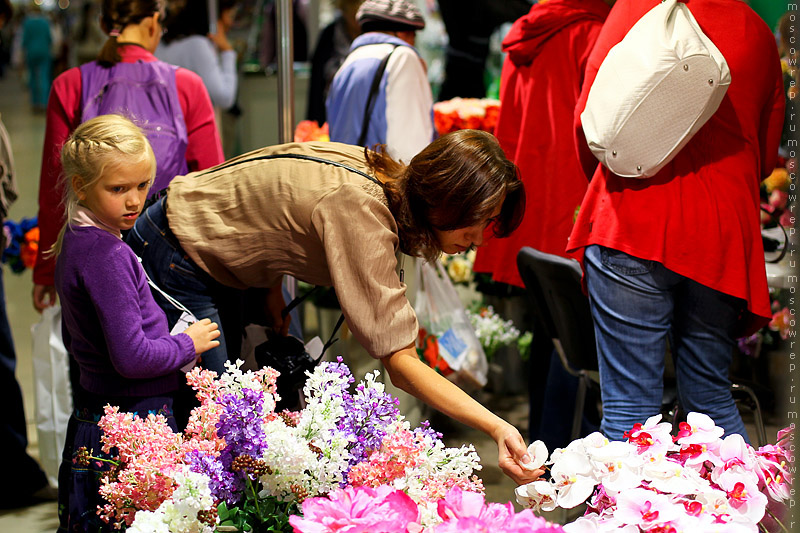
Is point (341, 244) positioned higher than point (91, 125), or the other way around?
point (91, 125)

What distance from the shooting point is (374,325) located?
1.62 metres

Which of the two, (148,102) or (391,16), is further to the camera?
(391,16)

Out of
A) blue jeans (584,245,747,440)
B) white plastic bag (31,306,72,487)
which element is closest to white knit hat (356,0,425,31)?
white plastic bag (31,306,72,487)

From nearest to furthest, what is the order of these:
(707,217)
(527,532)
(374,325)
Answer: (527,532) → (374,325) → (707,217)

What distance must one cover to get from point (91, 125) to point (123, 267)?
31 cm

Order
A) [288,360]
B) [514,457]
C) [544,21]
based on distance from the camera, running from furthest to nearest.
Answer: [544,21] < [288,360] < [514,457]

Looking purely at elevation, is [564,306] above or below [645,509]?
below

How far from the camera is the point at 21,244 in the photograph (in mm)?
3357

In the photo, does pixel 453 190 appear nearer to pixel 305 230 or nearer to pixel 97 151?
pixel 305 230

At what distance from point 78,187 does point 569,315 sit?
4.61 feet

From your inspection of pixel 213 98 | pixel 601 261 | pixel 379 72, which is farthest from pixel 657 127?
pixel 213 98

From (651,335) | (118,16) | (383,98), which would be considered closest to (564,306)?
(651,335)

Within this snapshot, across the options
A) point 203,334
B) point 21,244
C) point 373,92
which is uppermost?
point 373,92

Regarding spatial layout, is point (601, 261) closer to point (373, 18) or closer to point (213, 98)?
point (373, 18)
